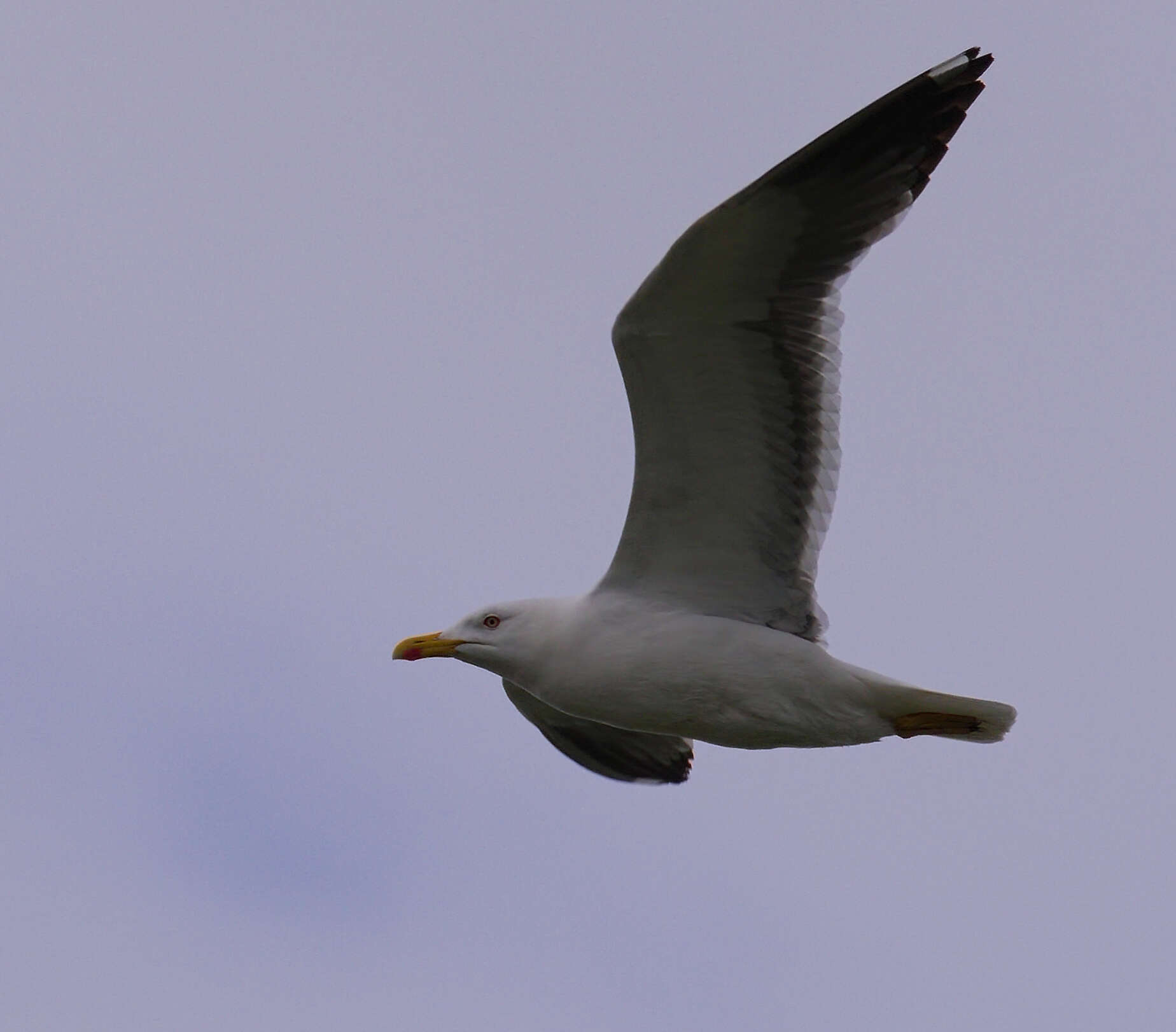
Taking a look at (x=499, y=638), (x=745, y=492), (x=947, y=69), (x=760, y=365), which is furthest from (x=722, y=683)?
(x=947, y=69)

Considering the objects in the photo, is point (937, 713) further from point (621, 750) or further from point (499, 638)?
point (621, 750)

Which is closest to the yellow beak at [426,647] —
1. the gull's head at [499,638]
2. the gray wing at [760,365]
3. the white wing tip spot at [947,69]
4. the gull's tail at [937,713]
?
the gull's head at [499,638]

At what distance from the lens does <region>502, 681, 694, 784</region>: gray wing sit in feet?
39.8

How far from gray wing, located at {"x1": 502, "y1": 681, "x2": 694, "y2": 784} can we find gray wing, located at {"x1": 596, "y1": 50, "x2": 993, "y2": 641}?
1793 millimetres

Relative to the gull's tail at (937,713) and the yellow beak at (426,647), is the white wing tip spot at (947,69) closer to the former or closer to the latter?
the gull's tail at (937,713)

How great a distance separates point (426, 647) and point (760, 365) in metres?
2.28

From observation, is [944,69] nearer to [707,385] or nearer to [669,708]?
[707,385]

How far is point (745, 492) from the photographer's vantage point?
408 inches

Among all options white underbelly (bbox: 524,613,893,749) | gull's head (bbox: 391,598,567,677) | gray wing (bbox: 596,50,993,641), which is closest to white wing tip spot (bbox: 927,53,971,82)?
gray wing (bbox: 596,50,993,641)

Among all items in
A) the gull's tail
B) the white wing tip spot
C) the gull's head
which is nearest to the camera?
the white wing tip spot

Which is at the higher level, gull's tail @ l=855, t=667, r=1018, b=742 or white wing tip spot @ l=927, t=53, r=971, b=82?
white wing tip spot @ l=927, t=53, r=971, b=82

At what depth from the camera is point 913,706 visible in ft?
33.7

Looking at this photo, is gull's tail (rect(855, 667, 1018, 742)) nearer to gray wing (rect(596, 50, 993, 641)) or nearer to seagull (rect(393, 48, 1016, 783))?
seagull (rect(393, 48, 1016, 783))

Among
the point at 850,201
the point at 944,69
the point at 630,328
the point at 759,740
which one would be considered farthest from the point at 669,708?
the point at 944,69
